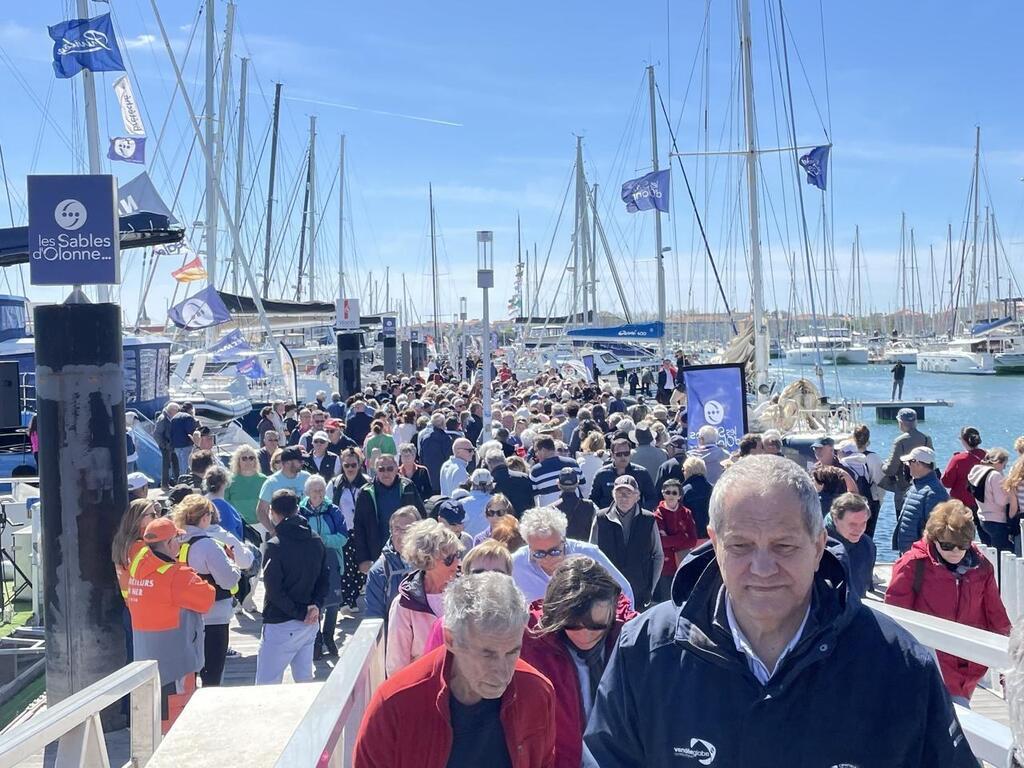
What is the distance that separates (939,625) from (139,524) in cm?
448

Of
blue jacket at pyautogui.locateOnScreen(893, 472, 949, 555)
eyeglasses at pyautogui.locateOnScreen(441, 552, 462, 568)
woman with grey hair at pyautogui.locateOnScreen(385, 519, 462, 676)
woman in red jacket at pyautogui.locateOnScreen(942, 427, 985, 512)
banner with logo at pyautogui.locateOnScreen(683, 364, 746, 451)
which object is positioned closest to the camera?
woman with grey hair at pyautogui.locateOnScreen(385, 519, 462, 676)

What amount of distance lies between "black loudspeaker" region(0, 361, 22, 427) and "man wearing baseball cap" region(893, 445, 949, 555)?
9665 millimetres

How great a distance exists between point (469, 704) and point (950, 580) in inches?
121

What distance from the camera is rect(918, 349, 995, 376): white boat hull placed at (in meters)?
66.1

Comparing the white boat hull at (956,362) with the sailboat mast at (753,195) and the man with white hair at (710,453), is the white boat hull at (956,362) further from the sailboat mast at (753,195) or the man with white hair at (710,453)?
the man with white hair at (710,453)

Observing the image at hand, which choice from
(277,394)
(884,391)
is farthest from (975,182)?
(277,394)

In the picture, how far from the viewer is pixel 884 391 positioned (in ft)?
191

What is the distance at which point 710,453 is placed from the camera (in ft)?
A: 34.1

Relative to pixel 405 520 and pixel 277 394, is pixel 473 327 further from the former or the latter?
pixel 405 520

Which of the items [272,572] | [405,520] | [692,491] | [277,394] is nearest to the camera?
[405,520]

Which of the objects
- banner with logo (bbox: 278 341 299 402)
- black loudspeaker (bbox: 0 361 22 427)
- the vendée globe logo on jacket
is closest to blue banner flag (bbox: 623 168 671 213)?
banner with logo (bbox: 278 341 299 402)

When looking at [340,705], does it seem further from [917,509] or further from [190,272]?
[190,272]

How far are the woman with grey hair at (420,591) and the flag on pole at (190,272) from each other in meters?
20.3

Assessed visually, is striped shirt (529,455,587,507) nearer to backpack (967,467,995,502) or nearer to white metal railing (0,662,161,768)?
backpack (967,467,995,502)
